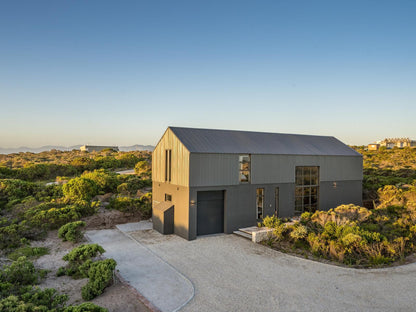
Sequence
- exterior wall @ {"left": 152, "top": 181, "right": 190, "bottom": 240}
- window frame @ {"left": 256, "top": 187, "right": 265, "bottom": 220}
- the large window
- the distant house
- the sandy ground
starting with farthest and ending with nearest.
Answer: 1. the distant house
2. the large window
3. window frame @ {"left": 256, "top": 187, "right": 265, "bottom": 220}
4. exterior wall @ {"left": 152, "top": 181, "right": 190, "bottom": 240}
5. the sandy ground

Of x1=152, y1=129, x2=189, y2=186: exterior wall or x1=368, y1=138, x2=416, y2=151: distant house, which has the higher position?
x1=368, y1=138, x2=416, y2=151: distant house

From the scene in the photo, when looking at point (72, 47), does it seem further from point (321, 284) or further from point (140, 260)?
point (321, 284)

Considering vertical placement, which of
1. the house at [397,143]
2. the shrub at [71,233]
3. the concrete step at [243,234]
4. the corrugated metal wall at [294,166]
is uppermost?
the house at [397,143]

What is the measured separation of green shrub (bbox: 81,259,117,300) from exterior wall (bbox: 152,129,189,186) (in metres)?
4.95

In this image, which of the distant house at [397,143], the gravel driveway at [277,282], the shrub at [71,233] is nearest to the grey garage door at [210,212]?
the gravel driveway at [277,282]

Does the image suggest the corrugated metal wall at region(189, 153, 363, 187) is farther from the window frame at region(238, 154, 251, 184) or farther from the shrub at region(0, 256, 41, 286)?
the shrub at region(0, 256, 41, 286)

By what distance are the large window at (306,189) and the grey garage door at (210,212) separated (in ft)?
14.9

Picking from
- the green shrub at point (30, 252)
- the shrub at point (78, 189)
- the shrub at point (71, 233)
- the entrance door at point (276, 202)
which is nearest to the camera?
the green shrub at point (30, 252)

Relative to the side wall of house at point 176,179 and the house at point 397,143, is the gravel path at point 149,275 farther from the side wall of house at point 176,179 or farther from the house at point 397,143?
the house at point 397,143

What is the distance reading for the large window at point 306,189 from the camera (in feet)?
44.9

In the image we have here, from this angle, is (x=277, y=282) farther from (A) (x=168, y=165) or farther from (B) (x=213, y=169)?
(A) (x=168, y=165)

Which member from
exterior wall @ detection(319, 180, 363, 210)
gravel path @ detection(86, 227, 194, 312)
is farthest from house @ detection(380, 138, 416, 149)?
gravel path @ detection(86, 227, 194, 312)

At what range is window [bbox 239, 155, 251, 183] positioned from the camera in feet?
39.5

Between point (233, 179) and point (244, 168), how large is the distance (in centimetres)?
86
